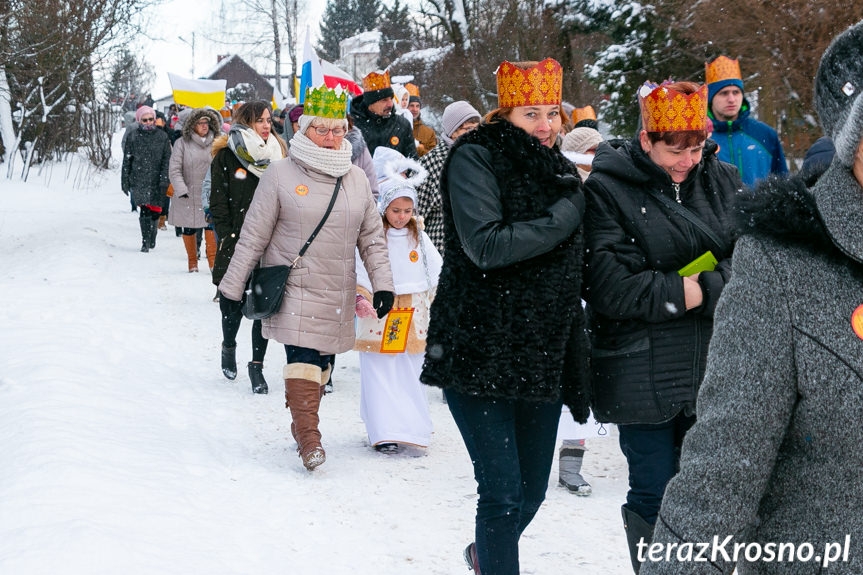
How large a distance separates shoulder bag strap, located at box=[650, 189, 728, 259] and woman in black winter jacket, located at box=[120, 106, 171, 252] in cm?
1221

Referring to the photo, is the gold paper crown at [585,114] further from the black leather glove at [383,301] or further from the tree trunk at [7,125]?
the tree trunk at [7,125]

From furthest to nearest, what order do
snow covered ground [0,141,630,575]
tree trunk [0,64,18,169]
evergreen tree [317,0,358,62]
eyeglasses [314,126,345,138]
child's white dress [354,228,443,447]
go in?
evergreen tree [317,0,358,62], tree trunk [0,64,18,169], child's white dress [354,228,443,447], eyeglasses [314,126,345,138], snow covered ground [0,141,630,575]

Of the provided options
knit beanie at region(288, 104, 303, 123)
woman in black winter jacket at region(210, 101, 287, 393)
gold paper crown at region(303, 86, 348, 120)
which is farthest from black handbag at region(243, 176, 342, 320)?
knit beanie at region(288, 104, 303, 123)

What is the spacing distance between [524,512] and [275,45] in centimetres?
5577

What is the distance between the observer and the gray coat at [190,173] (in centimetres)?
1268

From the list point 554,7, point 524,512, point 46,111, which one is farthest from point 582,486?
point 46,111

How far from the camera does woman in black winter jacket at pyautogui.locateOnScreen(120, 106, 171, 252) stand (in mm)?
14836

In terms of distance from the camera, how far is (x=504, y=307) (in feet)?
11.1

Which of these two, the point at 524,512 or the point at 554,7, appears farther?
the point at 554,7

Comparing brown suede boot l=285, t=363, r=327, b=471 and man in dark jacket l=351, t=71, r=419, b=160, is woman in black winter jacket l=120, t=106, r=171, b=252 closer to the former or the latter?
man in dark jacket l=351, t=71, r=419, b=160

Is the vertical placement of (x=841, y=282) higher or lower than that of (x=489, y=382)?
higher

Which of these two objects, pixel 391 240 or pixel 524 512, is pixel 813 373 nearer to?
pixel 524 512

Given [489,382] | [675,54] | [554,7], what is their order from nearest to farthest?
[489,382]
[675,54]
[554,7]

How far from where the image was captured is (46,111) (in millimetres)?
24203
